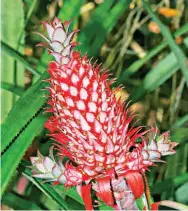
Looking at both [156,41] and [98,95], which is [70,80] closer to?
[98,95]

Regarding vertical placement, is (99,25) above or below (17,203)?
above

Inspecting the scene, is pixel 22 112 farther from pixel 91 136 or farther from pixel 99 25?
pixel 99 25

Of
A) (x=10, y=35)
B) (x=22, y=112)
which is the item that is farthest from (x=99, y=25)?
(x=22, y=112)

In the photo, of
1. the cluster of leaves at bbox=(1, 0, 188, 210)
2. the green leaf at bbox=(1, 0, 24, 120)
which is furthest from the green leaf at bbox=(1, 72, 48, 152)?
the green leaf at bbox=(1, 0, 24, 120)

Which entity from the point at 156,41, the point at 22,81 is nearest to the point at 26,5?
the point at 22,81

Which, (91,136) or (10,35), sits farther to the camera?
(10,35)

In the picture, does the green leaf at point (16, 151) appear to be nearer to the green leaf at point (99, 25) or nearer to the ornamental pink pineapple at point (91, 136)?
the ornamental pink pineapple at point (91, 136)
